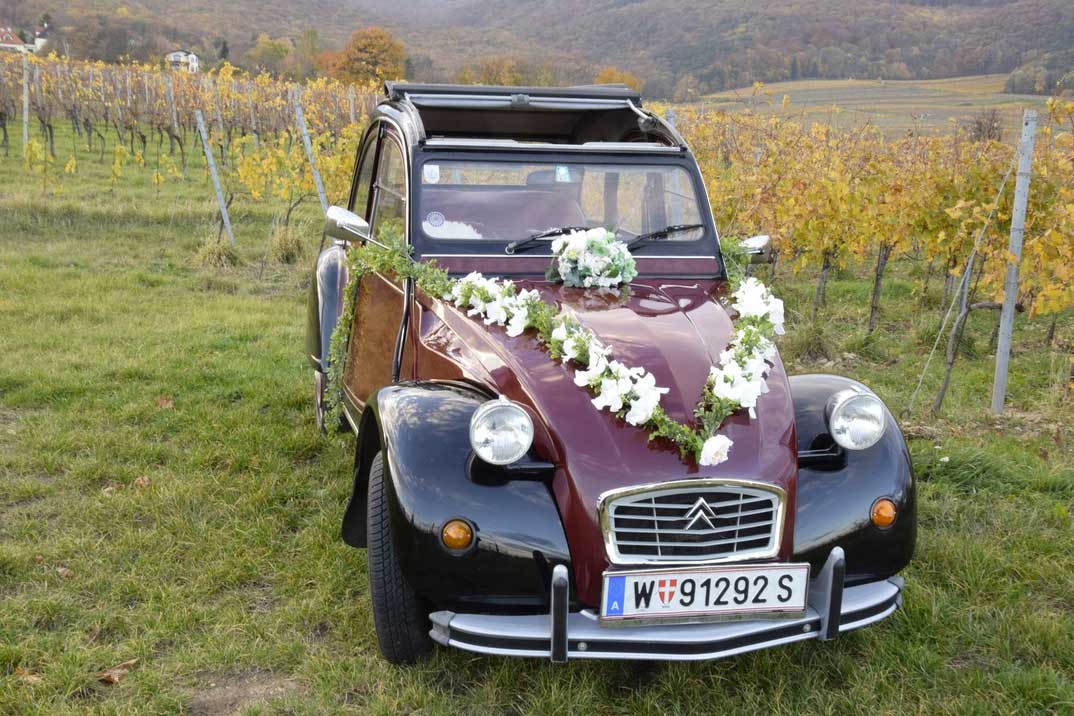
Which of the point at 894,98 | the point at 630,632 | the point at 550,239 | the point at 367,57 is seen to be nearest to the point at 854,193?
the point at 550,239

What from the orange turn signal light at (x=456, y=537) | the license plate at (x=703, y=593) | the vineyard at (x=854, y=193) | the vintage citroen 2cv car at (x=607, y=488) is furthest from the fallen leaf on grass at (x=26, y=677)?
the vineyard at (x=854, y=193)

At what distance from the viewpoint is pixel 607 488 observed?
2721 millimetres

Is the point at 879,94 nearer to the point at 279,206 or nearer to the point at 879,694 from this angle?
the point at 279,206

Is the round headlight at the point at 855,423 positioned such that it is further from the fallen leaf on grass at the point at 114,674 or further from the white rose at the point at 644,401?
the fallen leaf on grass at the point at 114,674

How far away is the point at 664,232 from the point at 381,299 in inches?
54.2

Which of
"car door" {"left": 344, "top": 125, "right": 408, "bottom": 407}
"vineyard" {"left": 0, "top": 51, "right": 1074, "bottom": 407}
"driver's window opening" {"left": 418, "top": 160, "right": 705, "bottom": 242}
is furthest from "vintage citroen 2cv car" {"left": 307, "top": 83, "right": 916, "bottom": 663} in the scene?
"vineyard" {"left": 0, "top": 51, "right": 1074, "bottom": 407}

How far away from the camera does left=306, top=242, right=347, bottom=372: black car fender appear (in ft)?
16.6

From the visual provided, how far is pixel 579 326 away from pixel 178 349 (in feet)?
15.7

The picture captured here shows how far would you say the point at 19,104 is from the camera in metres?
22.7

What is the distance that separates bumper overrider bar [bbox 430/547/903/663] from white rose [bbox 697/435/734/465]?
1.40 ft

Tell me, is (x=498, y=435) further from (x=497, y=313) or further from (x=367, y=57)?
(x=367, y=57)

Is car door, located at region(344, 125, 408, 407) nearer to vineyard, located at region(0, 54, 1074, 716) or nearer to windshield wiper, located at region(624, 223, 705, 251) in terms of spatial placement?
vineyard, located at region(0, 54, 1074, 716)

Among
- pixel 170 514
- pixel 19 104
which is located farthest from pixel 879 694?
pixel 19 104

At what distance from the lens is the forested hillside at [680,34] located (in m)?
65.8
